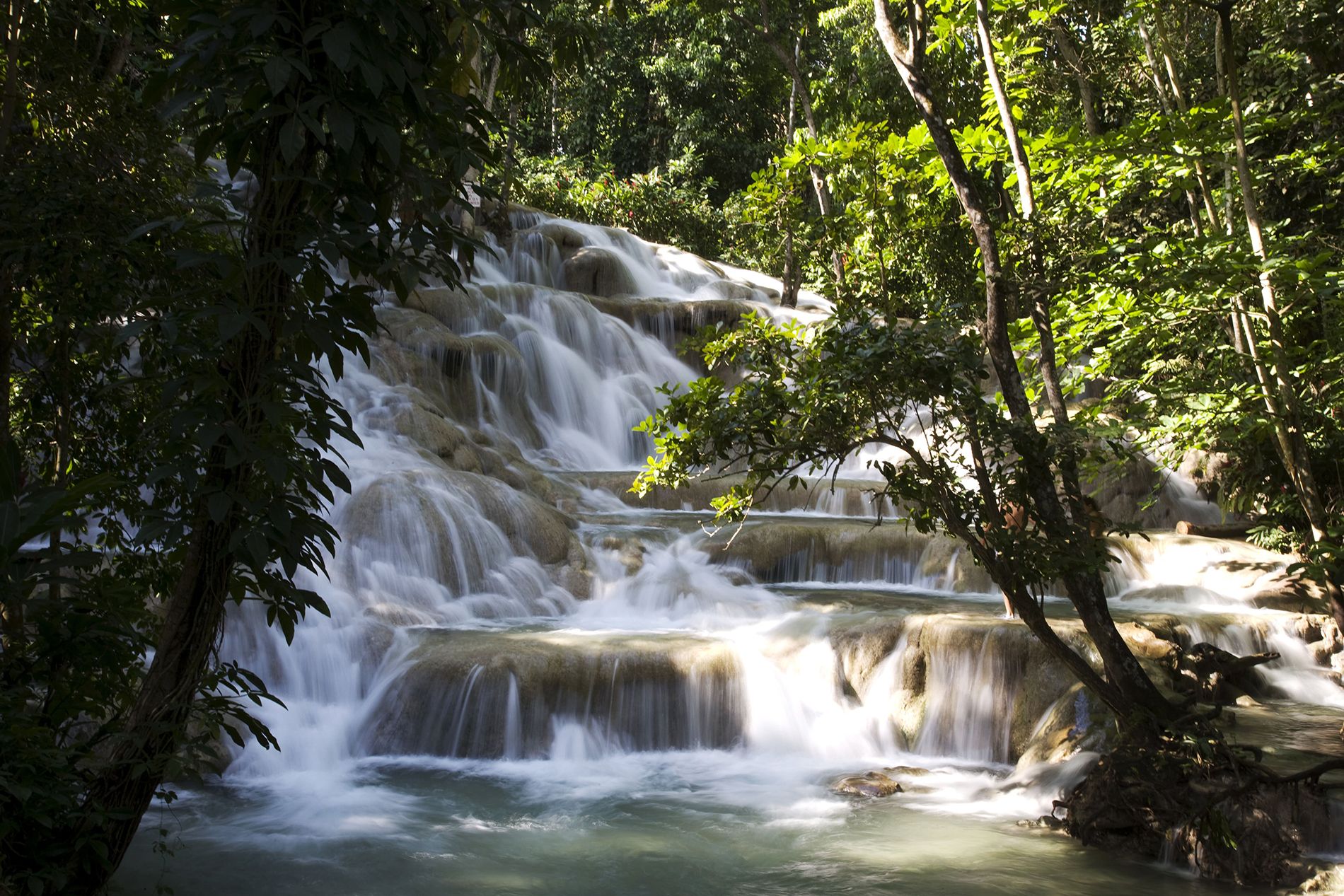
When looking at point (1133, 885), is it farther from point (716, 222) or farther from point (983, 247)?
point (716, 222)

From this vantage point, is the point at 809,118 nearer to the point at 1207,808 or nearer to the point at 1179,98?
the point at 1179,98

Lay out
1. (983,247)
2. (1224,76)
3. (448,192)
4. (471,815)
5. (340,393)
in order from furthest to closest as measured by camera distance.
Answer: (340,393) → (1224,76) → (471,815) → (983,247) → (448,192)

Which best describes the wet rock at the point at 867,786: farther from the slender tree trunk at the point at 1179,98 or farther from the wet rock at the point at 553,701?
the slender tree trunk at the point at 1179,98

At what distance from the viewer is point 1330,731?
764cm

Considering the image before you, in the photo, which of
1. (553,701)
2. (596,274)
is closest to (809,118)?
(596,274)

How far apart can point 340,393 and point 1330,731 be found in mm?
10821

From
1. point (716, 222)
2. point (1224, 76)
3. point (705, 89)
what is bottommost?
point (1224, 76)

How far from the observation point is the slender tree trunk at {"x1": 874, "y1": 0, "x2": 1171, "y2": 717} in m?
5.64

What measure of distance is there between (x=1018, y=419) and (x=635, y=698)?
12.6 ft

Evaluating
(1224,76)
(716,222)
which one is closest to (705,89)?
(716,222)

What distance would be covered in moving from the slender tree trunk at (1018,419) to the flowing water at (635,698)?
3.16 ft

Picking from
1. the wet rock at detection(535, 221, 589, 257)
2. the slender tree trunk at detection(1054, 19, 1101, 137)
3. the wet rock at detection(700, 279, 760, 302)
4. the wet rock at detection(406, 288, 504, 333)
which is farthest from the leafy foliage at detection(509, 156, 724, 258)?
the slender tree trunk at detection(1054, 19, 1101, 137)

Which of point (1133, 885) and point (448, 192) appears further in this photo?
point (1133, 885)

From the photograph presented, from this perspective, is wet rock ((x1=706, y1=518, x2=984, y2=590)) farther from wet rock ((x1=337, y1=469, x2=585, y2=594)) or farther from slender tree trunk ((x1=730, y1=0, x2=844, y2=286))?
slender tree trunk ((x1=730, y1=0, x2=844, y2=286))
